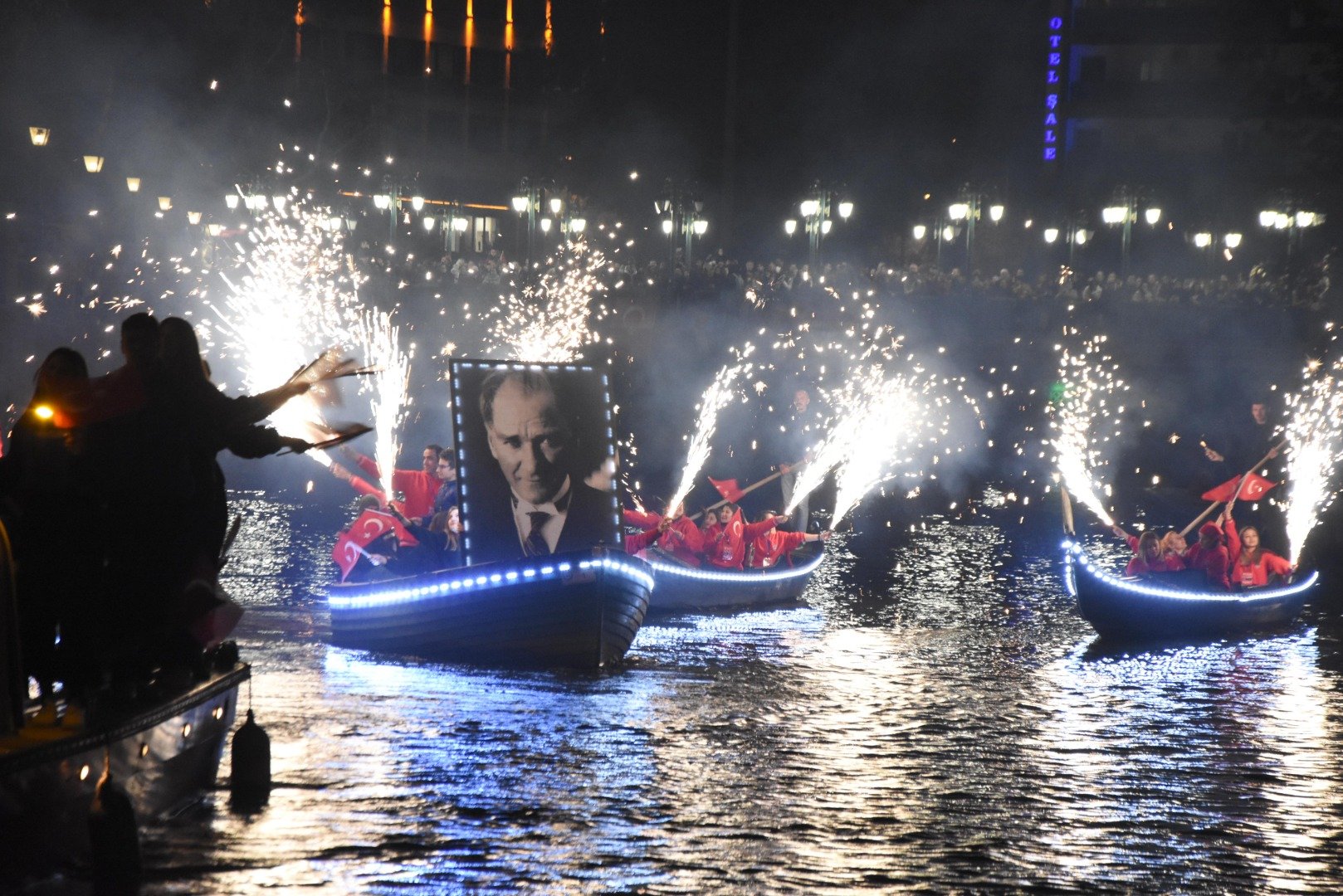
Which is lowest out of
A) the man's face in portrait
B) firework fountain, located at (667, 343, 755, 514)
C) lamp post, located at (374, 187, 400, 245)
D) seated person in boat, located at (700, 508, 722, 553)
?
seated person in boat, located at (700, 508, 722, 553)

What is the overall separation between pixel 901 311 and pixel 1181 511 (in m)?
9.67

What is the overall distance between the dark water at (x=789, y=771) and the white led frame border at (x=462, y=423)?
150cm

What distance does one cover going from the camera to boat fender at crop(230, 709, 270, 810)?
32.2ft

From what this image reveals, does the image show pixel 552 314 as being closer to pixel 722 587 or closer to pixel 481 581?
pixel 722 587

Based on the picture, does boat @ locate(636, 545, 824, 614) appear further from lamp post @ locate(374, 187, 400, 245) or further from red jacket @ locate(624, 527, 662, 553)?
lamp post @ locate(374, 187, 400, 245)

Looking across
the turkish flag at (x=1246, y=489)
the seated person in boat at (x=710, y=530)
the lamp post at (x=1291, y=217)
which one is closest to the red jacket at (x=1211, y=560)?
the turkish flag at (x=1246, y=489)

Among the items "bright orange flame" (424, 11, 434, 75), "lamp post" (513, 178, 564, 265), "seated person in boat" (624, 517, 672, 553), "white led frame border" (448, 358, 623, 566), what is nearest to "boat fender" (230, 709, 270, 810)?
"white led frame border" (448, 358, 623, 566)

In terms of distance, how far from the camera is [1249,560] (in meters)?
22.6

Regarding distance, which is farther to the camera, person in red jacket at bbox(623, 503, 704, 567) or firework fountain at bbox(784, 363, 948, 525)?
firework fountain at bbox(784, 363, 948, 525)

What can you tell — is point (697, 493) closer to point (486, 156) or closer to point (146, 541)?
point (146, 541)

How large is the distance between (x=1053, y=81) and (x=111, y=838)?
219 ft

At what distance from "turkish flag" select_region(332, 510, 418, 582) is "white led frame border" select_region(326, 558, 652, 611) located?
630 mm

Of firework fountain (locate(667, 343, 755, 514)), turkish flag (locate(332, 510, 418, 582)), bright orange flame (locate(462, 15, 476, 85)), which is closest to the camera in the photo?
turkish flag (locate(332, 510, 418, 582))

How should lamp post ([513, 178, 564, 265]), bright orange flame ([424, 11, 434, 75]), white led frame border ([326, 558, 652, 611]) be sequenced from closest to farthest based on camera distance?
white led frame border ([326, 558, 652, 611])
lamp post ([513, 178, 564, 265])
bright orange flame ([424, 11, 434, 75])
